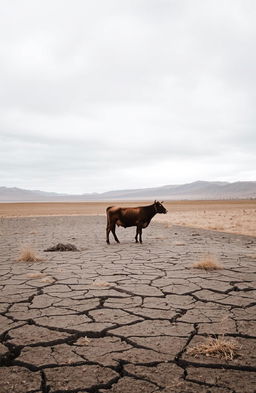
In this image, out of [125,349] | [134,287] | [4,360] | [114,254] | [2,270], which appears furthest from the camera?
[114,254]

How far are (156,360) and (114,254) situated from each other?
5.63 m

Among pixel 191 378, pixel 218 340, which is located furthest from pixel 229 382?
pixel 218 340

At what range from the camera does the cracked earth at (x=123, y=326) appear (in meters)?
2.59

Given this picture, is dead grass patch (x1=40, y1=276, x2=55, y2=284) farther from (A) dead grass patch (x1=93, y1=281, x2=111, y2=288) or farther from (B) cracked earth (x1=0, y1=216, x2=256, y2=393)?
(A) dead grass patch (x1=93, y1=281, x2=111, y2=288)

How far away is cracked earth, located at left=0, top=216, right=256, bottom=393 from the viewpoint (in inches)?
102

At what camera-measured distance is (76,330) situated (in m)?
3.57

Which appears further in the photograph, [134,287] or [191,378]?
[134,287]

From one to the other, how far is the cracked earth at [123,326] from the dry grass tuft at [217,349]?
50 mm

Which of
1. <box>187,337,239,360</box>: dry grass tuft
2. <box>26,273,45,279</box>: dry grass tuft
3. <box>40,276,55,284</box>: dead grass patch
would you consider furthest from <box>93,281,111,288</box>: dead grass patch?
<box>187,337,239,360</box>: dry grass tuft

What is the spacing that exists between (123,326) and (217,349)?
45.4 inches

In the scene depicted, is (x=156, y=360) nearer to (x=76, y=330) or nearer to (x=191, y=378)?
(x=191, y=378)

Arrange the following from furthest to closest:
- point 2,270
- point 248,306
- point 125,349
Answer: point 2,270, point 248,306, point 125,349

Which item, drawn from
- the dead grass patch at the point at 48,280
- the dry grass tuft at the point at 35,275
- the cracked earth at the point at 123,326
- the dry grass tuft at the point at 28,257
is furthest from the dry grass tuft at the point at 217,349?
the dry grass tuft at the point at 28,257

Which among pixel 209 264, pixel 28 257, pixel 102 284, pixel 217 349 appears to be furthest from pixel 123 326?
pixel 28 257
